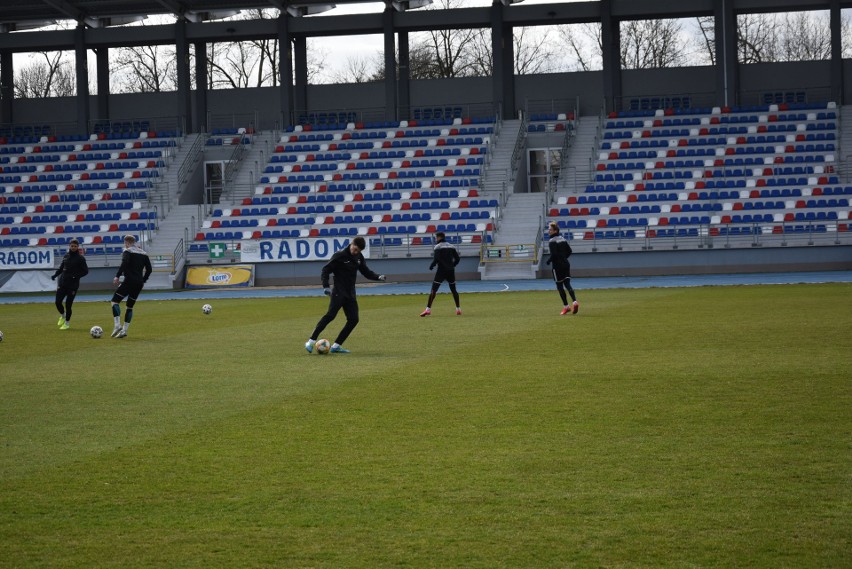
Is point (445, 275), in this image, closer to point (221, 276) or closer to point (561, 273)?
point (561, 273)

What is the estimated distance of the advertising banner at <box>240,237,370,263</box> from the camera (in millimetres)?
42469

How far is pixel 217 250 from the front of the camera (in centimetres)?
4350

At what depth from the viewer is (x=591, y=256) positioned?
41188mm

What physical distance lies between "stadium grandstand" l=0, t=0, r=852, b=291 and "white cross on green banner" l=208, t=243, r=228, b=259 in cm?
7

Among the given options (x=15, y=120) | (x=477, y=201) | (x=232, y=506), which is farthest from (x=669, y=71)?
(x=232, y=506)

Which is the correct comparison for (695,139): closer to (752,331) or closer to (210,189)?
(210,189)

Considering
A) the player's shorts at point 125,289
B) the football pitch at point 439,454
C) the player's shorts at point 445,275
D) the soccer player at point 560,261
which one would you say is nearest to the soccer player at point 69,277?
→ the player's shorts at point 125,289

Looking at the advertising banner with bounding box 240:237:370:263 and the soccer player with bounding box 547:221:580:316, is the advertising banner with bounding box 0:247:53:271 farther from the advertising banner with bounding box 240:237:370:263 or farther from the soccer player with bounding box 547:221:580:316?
the soccer player with bounding box 547:221:580:316

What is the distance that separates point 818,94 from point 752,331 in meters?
37.3

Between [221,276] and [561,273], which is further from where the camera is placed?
[221,276]

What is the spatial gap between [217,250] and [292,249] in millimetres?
3328

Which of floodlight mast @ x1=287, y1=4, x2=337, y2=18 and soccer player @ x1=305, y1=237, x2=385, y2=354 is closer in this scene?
soccer player @ x1=305, y1=237, x2=385, y2=354

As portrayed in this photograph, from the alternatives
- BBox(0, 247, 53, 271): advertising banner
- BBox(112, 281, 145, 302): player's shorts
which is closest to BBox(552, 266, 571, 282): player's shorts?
BBox(112, 281, 145, 302): player's shorts

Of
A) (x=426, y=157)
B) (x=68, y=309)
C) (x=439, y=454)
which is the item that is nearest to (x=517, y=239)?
(x=426, y=157)
